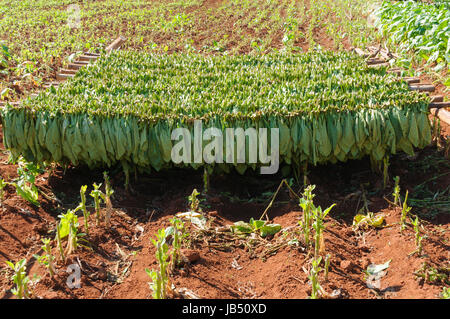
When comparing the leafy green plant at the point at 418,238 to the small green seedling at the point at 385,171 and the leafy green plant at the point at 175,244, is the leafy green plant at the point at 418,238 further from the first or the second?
the leafy green plant at the point at 175,244

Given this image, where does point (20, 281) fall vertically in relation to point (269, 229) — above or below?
below

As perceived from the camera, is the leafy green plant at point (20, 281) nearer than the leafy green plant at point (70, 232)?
Yes

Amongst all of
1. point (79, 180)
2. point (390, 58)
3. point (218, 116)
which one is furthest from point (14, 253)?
point (390, 58)

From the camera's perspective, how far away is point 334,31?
912cm

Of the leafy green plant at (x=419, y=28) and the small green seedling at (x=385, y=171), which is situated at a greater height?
the leafy green plant at (x=419, y=28)

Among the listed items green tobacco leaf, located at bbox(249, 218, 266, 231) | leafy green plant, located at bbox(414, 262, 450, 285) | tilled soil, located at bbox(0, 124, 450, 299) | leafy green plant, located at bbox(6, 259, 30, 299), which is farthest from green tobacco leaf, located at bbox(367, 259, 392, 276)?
leafy green plant, located at bbox(6, 259, 30, 299)

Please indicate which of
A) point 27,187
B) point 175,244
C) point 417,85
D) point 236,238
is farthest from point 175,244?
point 417,85

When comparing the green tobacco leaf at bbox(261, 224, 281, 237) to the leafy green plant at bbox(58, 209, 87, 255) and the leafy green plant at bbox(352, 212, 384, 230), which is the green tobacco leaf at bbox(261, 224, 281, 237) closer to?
the leafy green plant at bbox(352, 212, 384, 230)

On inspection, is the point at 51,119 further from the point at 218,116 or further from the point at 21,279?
the point at 21,279

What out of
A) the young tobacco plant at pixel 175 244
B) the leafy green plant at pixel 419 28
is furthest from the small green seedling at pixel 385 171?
the leafy green plant at pixel 419 28

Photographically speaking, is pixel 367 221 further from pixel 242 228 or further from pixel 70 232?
pixel 70 232

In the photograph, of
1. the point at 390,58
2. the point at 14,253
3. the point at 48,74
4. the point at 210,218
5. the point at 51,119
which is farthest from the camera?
the point at 48,74

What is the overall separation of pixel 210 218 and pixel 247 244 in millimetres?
410

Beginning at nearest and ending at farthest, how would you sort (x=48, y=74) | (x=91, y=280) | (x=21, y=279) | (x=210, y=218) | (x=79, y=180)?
(x=21, y=279)
(x=91, y=280)
(x=210, y=218)
(x=79, y=180)
(x=48, y=74)
